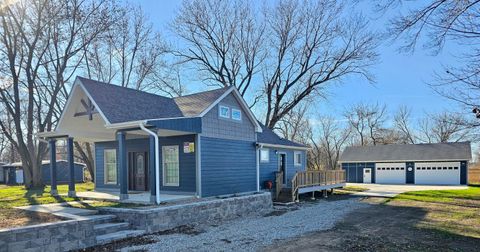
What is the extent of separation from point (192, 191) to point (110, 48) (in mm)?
18966

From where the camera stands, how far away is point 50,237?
25.2 ft

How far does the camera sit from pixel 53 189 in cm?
1445

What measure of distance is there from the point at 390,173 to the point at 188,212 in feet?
95.6

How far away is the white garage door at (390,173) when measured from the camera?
34.6m

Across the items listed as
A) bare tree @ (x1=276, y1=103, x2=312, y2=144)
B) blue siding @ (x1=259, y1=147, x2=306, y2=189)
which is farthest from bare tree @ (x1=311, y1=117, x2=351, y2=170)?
blue siding @ (x1=259, y1=147, x2=306, y2=189)

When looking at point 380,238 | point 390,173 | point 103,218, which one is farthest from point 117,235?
point 390,173

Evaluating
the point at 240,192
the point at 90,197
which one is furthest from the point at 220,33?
the point at 90,197

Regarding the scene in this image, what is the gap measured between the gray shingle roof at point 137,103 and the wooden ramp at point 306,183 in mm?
5734

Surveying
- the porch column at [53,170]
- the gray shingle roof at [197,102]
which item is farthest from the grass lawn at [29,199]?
the gray shingle roof at [197,102]

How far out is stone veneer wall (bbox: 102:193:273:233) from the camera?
965 cm

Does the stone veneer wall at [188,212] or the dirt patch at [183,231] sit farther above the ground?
the stone veneer wall at [188,212]

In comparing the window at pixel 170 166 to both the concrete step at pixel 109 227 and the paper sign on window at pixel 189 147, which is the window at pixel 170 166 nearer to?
the paper sign on window at pixel 189 147

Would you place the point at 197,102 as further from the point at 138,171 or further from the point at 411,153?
the point at 411,153

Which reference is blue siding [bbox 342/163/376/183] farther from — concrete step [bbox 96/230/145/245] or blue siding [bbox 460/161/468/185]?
concrete step [bbox 96/230/145/245]
